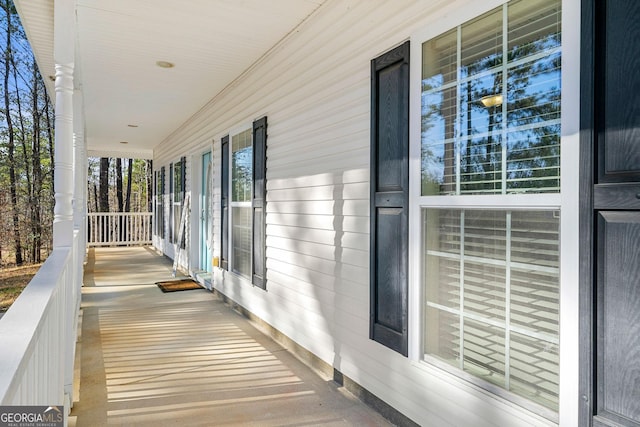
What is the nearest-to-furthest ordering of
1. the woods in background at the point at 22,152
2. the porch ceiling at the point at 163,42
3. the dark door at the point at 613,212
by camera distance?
the dark door at the point at 613,212 → the porch ceiling at the point at 163,42 → the woods in background at the point at 22,152

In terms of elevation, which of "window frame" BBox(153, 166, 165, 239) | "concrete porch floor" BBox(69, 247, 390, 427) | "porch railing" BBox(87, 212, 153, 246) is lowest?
"concrete porch floor" BBox(69, 247, 390, 427)

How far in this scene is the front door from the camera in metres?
7.19

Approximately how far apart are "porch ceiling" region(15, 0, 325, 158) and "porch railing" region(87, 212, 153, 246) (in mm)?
7497

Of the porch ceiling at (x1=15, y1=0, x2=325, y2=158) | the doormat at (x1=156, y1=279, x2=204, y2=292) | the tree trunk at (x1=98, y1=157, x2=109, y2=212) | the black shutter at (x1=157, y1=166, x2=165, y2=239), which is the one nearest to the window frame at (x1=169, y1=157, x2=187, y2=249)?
the doormat at (x1=156, y1=279, x2=204, y2=292)

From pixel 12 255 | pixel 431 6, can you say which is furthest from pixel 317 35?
pixel 12 255

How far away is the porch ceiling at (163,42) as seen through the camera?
340cm

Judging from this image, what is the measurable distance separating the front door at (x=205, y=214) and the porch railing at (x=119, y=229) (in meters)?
7.16

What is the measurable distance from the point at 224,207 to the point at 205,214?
1587 millimetres

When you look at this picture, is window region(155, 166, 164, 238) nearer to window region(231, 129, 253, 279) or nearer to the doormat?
the doormat

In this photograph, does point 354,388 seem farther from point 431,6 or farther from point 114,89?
point 114,89

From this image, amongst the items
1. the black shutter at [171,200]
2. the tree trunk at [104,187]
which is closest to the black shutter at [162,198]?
the black shutter at [171,200]

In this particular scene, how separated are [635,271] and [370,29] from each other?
2138 mm

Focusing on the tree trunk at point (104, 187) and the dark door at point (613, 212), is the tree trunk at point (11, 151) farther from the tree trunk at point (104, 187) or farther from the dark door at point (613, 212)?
the dark door at point (613, 212)

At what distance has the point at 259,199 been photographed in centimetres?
458
